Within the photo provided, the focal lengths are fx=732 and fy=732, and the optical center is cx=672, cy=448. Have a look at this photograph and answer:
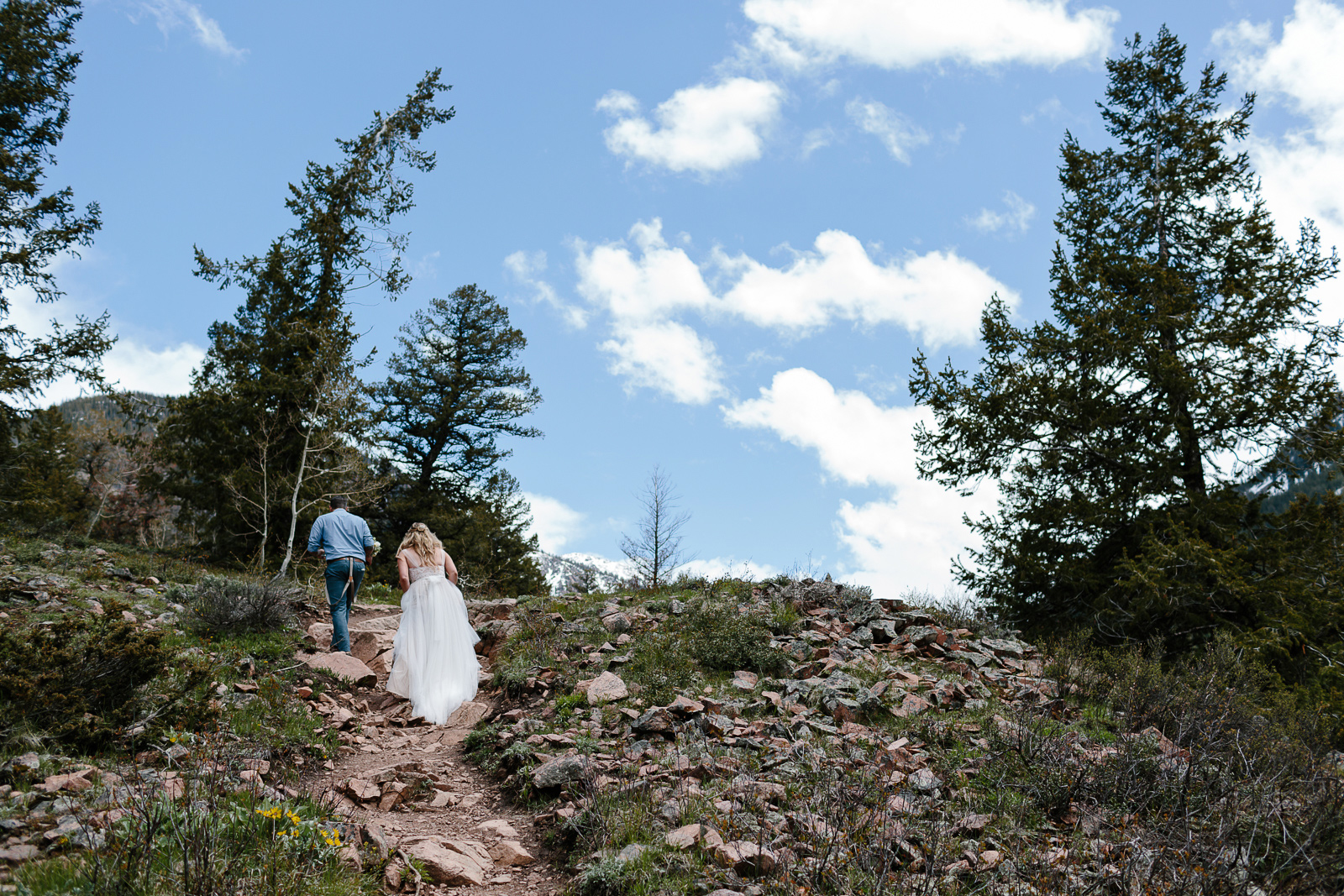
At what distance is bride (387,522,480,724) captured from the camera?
8938mm

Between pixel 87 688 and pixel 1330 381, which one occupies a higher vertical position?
pixel 1330 381

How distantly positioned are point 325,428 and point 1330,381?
906 inches

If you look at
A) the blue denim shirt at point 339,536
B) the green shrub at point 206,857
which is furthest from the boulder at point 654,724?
the blue denim shirt at point 339,536

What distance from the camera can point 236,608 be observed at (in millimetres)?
10297

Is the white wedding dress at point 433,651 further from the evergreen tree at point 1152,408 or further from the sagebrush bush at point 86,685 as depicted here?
the evergreen tree at point 1152,408

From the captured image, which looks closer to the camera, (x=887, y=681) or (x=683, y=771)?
(x=683, y=771)

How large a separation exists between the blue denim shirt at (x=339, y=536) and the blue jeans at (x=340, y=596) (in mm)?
131

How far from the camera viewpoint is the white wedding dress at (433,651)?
8914 mm

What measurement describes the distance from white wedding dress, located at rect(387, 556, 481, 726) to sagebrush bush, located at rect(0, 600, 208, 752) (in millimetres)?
2665

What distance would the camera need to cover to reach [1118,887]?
4.11 m

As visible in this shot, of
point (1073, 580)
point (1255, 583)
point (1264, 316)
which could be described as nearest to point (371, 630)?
point (1073, 580)

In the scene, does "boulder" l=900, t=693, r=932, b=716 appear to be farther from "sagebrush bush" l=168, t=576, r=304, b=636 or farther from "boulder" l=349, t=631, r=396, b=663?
"sagebrush bush" l=168, t=576, r=304, b=636

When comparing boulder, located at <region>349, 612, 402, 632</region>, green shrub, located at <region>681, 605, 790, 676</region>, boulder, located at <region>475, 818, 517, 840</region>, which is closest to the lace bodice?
boulder, located at <region>349, 612, 402, 632</region>

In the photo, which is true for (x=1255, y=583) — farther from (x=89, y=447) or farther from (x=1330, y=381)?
(x=89, y=447)
